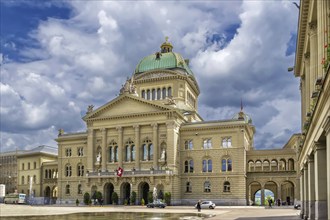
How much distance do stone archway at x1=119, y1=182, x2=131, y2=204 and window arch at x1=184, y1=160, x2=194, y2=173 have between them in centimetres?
1156

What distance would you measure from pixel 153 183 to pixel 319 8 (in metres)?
64.7

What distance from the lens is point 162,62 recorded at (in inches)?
4016

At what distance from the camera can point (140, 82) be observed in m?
101

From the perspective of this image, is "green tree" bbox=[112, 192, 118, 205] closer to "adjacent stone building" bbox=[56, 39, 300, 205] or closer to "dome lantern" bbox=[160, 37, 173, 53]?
"adjacent stone building" bbox=[56, 39, 300, 205]

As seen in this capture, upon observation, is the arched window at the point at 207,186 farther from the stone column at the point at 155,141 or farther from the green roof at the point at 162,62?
the green roof at the point at 162,62

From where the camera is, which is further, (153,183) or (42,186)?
(42,186)

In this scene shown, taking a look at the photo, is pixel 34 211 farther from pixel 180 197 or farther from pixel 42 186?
pixel 42 186

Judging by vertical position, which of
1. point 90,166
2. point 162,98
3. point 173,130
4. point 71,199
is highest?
point 162,98

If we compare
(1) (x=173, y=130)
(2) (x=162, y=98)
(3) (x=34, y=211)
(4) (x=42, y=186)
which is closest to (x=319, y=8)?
(3) (x=34, y=211)

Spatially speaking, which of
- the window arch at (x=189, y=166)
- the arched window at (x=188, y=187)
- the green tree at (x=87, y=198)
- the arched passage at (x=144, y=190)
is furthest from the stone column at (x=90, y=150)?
the arched window at (x=188, y=187)

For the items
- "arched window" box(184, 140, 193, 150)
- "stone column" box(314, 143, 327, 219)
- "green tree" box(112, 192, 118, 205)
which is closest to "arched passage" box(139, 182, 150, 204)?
"green tree" box(112, 192, 118, 205)

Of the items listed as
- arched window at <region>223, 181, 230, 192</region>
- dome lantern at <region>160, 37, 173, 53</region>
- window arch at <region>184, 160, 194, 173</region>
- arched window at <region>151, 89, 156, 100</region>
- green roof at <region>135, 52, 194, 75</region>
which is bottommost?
arched window at <region>223, 181, 230, 192</region>

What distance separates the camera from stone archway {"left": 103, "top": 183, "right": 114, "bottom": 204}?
87.2 metres

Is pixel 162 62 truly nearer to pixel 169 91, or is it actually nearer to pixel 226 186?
pixel 169 91
